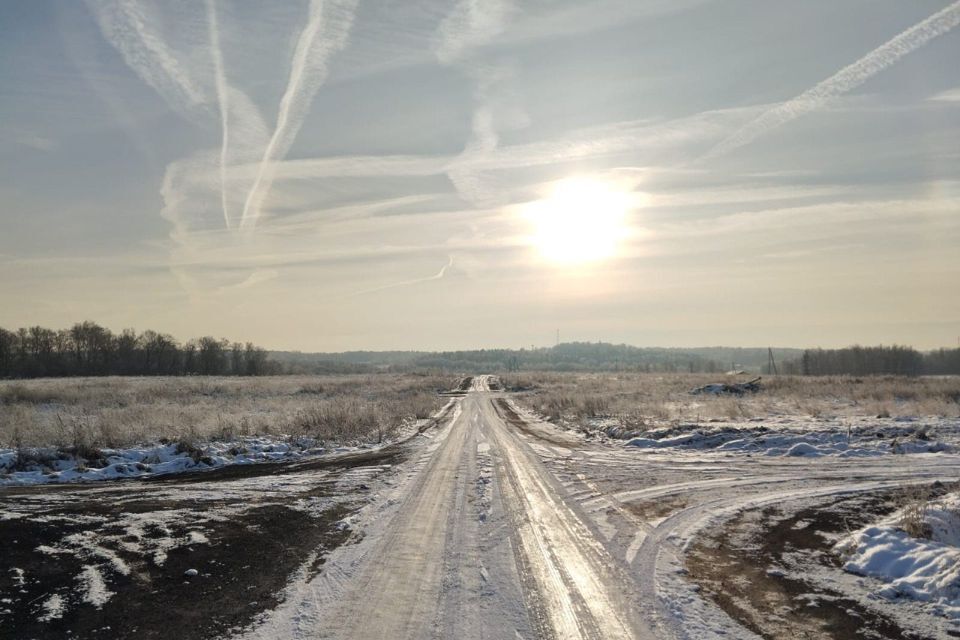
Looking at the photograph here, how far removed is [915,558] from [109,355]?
125 m

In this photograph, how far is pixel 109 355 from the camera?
350 feet

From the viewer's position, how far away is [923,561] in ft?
22.3

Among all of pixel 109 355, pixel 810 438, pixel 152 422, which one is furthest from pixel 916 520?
pixel 109 355

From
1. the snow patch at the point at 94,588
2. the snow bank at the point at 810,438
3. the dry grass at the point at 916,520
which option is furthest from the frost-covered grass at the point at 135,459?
the dry grass at the point at 916,520

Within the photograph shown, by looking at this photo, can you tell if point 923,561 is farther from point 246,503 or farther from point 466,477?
point 246,503

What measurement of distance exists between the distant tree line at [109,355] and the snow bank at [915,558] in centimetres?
10824

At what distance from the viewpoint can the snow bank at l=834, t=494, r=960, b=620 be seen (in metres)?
6.04

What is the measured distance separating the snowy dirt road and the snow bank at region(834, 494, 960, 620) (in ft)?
Answer: 0.98

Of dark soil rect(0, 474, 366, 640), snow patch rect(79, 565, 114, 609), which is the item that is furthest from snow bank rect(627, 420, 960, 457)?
snow patch rect(79, 565, 114, 609)

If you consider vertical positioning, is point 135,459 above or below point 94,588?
below

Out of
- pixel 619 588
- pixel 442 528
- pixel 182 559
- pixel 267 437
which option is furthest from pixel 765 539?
pixel 267 437

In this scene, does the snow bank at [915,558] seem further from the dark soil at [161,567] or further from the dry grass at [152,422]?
the dry grass at [152,422]

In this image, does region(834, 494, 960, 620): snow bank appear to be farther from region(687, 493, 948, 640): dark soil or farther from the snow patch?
the snow patch

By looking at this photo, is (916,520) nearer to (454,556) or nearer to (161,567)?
(454,556)
